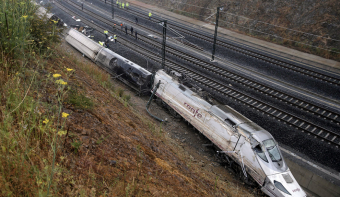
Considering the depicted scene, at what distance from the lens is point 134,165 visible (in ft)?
24.6

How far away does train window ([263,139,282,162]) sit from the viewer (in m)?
12.0

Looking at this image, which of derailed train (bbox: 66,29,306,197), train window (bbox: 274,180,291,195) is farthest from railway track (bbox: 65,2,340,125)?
train window (bbox: 274,180,291,195)

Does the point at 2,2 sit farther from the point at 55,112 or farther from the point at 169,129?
the point at 169,129

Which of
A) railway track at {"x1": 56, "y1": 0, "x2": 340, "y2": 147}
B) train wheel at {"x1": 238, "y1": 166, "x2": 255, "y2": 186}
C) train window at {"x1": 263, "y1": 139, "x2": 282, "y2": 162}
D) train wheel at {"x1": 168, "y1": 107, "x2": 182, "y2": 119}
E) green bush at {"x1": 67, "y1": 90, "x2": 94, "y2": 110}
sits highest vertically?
green bush at {"x1": 67, "y1": 90, "x2": 94, "y2": 110}

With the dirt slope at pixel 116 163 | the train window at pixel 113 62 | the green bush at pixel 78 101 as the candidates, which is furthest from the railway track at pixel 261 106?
the green bush at pixel 78 101

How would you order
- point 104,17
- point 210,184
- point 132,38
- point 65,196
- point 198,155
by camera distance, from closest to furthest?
1. point 65,196
2. point 210,184
3. point 198,155
4. point 132,38
5. point 104,17

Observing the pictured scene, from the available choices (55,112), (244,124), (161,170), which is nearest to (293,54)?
(244,124)

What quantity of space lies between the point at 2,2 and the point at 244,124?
1154cm

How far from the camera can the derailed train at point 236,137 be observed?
11547mm

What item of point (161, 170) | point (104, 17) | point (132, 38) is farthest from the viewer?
point (104, 17)

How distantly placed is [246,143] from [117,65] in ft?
44.4

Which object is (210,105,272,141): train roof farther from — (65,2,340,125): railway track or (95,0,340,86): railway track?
(95,0,340,86): railway track

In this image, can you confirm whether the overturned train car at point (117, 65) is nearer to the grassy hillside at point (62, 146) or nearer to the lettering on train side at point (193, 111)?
the lettering on train side at point (193, 111)

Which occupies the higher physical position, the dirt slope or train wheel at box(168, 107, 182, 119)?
the dirt slope
